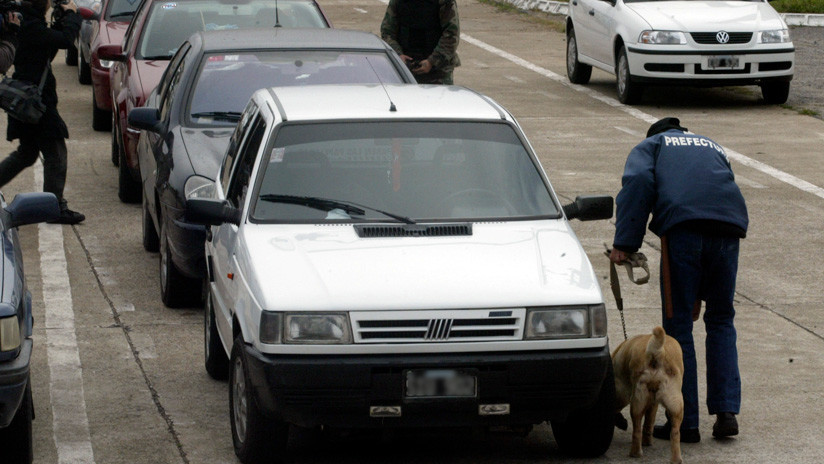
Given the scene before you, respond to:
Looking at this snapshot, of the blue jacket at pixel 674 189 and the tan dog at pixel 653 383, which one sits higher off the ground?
the blue jacket at pixel 674 189

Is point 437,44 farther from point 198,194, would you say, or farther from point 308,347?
point 308,347

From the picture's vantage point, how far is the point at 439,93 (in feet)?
22.9

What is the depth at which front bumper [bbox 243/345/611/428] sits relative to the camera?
5.30 meters

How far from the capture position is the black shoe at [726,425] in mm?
6254

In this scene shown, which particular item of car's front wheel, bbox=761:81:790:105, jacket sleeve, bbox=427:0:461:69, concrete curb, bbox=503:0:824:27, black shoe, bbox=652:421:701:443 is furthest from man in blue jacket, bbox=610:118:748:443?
concrete curb, bbox=503:0:824:27

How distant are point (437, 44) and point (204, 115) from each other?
3318mm

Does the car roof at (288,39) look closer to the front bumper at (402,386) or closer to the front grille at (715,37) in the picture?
the front bumper at (402,386)

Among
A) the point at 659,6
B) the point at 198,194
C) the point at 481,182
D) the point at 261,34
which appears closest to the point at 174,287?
the point at 198,194

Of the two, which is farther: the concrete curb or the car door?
the concrete curb

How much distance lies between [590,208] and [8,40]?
20.9ft

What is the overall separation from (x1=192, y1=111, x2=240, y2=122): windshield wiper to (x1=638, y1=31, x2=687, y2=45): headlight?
8.43m

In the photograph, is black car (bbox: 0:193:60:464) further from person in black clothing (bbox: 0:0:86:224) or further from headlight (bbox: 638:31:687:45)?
headlight (bbox: 638:31:687:45)

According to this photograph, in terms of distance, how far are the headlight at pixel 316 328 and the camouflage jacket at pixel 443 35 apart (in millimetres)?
6496

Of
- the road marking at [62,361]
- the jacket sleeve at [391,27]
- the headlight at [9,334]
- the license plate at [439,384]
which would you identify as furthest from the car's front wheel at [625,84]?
the headlight at [9,334]
